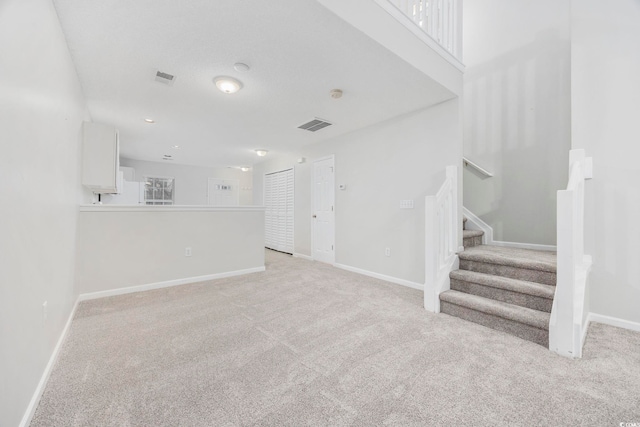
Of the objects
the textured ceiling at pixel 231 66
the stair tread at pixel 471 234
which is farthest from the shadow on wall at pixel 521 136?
the textured ceiling at pixel 231 66

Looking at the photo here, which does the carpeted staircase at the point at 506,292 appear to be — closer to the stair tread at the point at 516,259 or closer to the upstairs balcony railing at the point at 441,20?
the stair tread at the point at 516,259

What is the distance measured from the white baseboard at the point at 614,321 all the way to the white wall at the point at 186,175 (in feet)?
27.2

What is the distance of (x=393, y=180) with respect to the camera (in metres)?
3.75

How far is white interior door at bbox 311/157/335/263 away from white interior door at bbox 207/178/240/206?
4.21 meters

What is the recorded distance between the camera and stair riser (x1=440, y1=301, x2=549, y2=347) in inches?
78.4

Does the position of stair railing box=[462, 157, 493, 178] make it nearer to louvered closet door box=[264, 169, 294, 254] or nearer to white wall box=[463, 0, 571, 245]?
white wall box=[463, 0, 571, 245]

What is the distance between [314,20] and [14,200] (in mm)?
2003

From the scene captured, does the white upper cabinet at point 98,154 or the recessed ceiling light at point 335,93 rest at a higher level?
the recessed ceiling light at point 335,93

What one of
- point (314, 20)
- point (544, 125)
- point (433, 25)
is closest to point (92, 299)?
point (314, 20)

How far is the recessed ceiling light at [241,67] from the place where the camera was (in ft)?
7.89

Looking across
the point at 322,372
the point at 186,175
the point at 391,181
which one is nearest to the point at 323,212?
the point at 391,181

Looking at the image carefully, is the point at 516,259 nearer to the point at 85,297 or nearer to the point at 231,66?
the point at 231,66

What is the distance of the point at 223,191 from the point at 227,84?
6017 millimetres

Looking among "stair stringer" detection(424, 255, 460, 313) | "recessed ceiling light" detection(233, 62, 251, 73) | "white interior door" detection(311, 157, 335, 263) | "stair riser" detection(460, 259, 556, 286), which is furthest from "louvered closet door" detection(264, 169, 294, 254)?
"stair riser" detection(460, 259, 556, 286)
